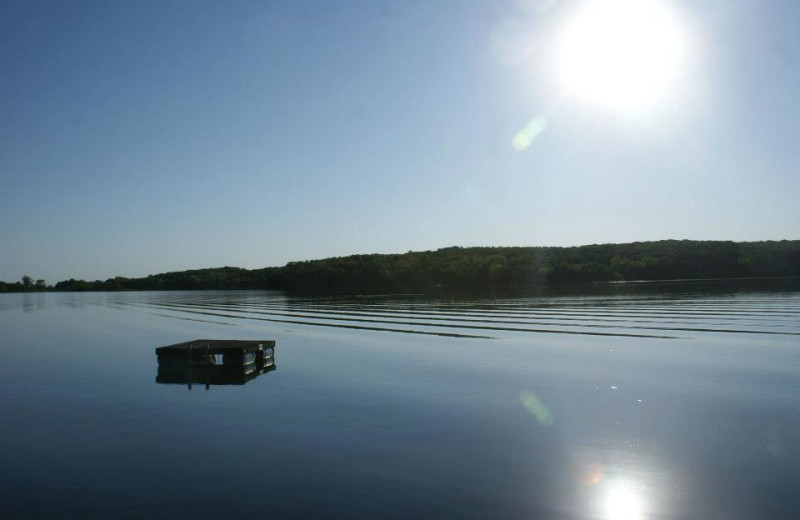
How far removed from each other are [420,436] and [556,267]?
513 feet

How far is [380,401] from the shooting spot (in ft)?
61.0

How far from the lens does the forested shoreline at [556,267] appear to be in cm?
15600

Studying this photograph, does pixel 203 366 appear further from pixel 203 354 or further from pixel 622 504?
pixel 622 504

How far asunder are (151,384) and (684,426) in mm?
17683

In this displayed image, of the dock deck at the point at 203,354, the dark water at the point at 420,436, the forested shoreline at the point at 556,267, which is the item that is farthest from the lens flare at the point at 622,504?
the forested shoreline at the point at 556,267

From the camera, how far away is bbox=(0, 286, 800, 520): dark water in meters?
10.2

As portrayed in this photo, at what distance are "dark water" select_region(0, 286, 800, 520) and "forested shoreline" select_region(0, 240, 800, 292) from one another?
4805 inches

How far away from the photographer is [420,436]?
47.2ft

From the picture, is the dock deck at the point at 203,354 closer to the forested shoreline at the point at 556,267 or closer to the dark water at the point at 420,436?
the dark water at the point at 420,436

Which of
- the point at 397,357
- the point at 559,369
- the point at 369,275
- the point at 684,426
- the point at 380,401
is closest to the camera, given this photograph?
the point at 684,426

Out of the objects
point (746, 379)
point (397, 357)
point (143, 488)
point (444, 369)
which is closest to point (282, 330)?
point (397, 357)

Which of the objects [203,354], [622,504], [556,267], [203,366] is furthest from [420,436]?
[556,267]

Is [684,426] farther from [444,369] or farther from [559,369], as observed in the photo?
[444,369]

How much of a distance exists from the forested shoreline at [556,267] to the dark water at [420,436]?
4805 inches
